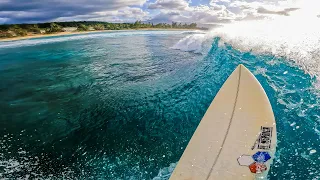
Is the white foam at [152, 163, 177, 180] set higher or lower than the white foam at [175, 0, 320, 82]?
lower

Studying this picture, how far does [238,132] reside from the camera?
201 inches

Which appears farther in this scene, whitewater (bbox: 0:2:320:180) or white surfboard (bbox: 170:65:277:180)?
whitewater (bbox: 0:2:320:180)

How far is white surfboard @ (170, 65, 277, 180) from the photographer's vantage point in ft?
16.6

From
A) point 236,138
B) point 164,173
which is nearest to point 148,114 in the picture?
point 164,173

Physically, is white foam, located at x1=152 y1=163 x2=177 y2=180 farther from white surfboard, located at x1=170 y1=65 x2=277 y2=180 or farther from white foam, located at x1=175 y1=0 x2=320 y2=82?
white foam, located at x1=175 y1=0 x2=320 y2=82

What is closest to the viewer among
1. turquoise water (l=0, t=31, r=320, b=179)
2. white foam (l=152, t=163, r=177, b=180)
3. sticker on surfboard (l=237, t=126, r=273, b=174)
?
sticker on surfboard (l=237, t=126, r=273, b=174)

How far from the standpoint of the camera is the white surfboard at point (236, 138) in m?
5.06

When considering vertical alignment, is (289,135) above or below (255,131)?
below

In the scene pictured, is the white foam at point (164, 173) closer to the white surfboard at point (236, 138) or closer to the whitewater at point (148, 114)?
the whitewater at point (148, 114)

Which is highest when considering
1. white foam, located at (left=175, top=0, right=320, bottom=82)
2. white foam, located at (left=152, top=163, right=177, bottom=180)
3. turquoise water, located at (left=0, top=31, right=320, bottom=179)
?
white foam, located at (left=175, top=0, right=320, bottom=82)

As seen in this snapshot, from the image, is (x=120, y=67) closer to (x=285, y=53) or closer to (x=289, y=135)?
(x=285, y=53)

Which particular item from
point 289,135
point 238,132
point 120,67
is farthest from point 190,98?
point 120,67

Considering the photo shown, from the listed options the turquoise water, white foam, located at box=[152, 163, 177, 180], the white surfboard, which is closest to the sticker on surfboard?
the white surfboard

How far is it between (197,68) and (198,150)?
1025 centimetres
